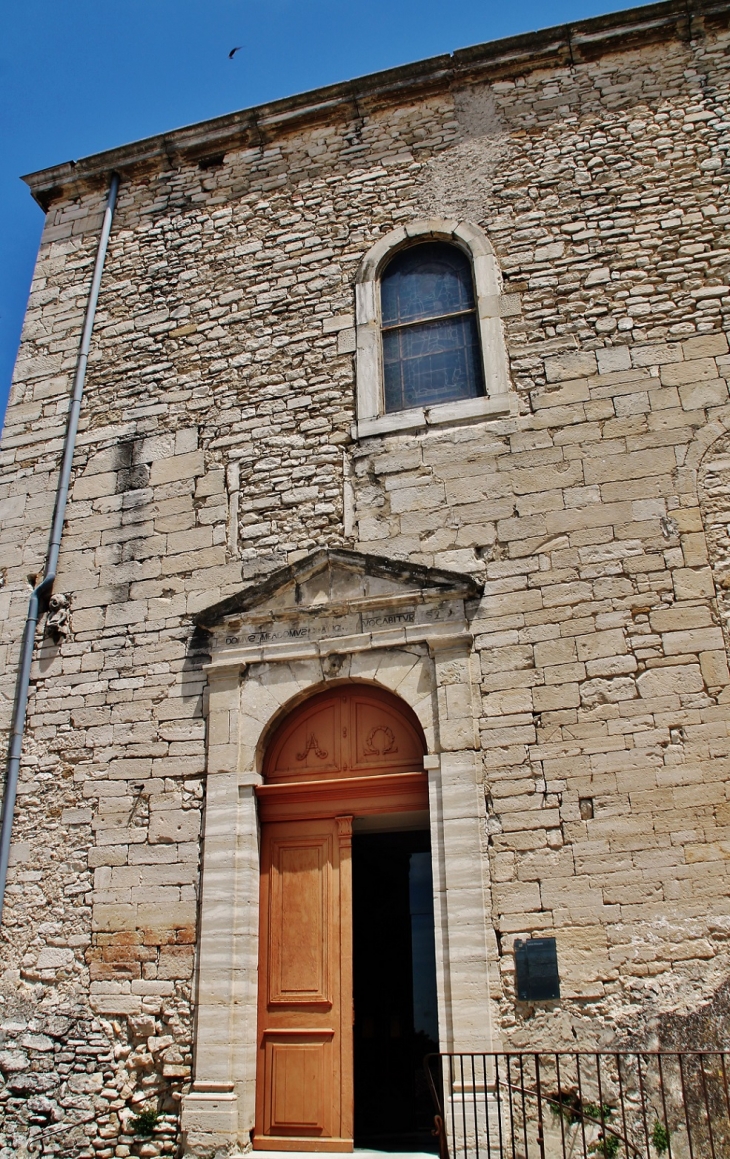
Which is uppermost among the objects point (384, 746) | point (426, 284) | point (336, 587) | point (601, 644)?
point (426, 284)

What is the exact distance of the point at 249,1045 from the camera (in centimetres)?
550

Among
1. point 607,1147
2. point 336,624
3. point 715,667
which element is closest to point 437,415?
point 336,624

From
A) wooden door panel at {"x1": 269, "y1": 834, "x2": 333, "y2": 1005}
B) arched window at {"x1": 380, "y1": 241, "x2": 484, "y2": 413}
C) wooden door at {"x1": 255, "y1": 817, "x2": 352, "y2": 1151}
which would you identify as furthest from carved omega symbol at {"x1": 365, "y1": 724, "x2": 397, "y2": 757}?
arched window at {"x1": 380, "y1": 241, "x2": 484, "y2": 413}

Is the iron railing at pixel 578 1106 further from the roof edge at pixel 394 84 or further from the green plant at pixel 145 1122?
the roof edge at pixel 394 84

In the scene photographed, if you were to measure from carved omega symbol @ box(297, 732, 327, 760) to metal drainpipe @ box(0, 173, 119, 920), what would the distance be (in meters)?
2.06

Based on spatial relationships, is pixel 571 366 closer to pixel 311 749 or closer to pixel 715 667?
pixel 715 667

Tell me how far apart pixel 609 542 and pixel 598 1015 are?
8.95 feet

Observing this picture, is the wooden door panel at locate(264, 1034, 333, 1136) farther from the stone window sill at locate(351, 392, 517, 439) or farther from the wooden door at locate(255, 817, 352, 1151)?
the stone window sill at locate(351, 392, 517, 439)

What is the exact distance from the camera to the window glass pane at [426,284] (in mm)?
7211

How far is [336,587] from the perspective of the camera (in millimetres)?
6363

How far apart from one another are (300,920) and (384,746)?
1178mm

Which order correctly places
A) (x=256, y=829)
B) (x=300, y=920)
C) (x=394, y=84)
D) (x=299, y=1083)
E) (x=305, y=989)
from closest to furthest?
1. (x=299, y=1083)
2. (x=305, y=989)
3. (x=300, y=920)
4. (x=256, y=829)
5. (x=394, y=84)

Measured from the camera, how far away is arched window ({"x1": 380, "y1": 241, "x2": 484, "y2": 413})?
6.95 metres

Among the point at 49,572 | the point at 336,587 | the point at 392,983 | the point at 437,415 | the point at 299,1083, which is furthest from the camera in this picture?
the point at 49,572
